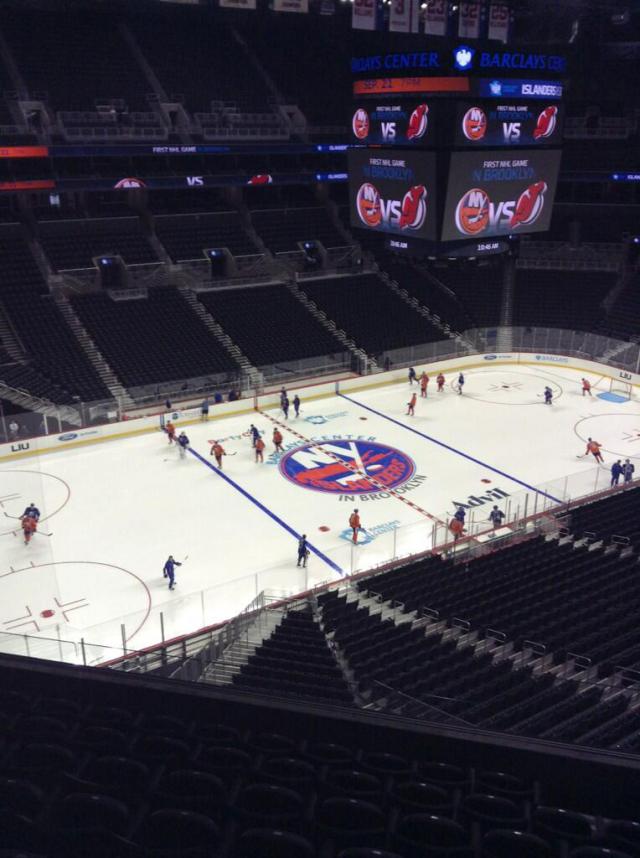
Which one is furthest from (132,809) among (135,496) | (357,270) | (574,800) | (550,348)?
(357,270)

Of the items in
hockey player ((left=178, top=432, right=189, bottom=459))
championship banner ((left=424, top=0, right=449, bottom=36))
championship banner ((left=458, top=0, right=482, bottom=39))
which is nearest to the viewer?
A: hockey player ((left=178, top=432, right=189, bottom=459))

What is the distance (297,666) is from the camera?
11320 millimetres

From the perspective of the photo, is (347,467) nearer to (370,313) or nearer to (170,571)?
(170,571)

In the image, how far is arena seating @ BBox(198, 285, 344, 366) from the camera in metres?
31.9

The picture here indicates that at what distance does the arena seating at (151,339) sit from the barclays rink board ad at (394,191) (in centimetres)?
955

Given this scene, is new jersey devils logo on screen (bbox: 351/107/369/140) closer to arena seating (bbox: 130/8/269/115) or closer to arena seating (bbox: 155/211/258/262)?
arena seating (bbox: 155/211/258/262)

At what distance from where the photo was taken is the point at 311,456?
24.0 metres

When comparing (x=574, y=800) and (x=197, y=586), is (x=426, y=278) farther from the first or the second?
(x=574, y=800)

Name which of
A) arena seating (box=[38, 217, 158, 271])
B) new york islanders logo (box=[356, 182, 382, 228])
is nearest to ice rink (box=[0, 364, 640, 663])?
new york islanders logo (box=[356, 182, 382, 228])

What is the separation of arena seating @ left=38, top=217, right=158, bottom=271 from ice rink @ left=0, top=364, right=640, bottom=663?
448 inches

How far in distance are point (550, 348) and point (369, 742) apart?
3117 cm

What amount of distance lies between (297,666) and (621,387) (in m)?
24.4

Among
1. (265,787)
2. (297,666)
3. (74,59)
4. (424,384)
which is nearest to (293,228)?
(74,59)

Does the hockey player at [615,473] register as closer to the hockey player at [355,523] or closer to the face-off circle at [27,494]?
the hockey player at [355,523]
